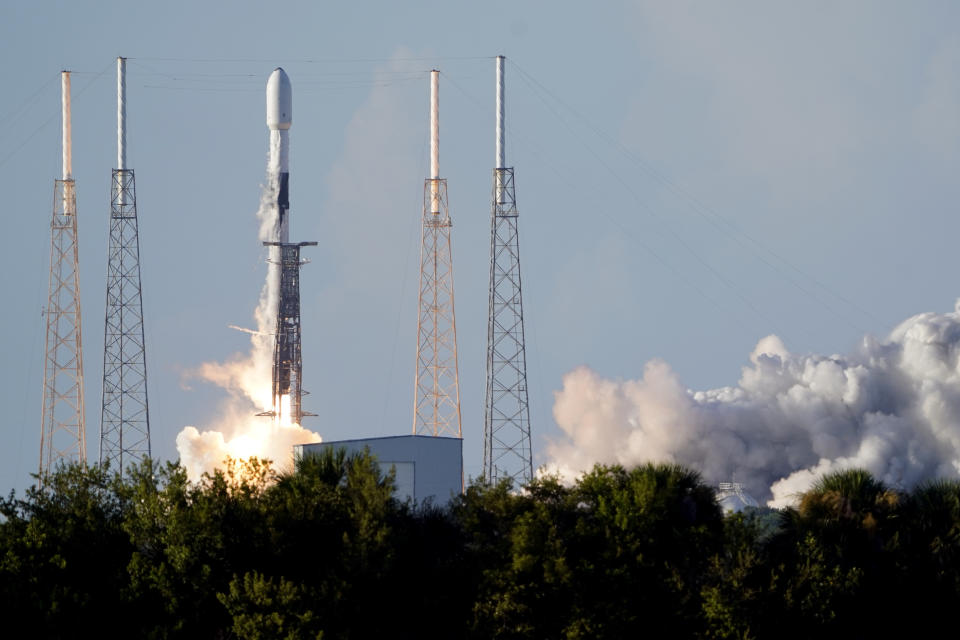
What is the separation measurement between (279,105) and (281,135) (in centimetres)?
114

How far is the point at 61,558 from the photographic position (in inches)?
1671

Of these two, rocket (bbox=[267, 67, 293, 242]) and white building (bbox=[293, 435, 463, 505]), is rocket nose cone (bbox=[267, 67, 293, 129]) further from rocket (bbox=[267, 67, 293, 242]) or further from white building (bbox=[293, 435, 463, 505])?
white building (bbox=[293, 435, 463, 505])

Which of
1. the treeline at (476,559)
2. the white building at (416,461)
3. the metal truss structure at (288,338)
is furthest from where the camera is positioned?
the metal truss structure at (288,338)

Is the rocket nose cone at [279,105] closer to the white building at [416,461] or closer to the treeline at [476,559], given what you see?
the white building at [416,461]

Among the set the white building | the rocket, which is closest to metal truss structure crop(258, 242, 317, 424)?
the rocket

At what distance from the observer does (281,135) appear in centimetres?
7456

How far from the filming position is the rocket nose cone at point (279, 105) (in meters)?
74.2

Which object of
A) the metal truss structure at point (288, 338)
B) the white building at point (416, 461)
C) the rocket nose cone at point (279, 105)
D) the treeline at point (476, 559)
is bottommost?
the treeline at point (476, 559)

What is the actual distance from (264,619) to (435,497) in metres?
13.1

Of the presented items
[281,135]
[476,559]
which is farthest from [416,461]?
[281,135]

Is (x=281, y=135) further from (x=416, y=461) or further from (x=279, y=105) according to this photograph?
(x=416, y=461)

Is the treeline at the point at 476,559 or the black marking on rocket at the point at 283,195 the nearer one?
the treeline at the point at 476,559

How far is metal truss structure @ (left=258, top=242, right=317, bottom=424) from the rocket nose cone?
4.50 meters

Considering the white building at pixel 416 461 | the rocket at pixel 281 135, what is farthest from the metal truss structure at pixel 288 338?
the white building at pixel 416 461
